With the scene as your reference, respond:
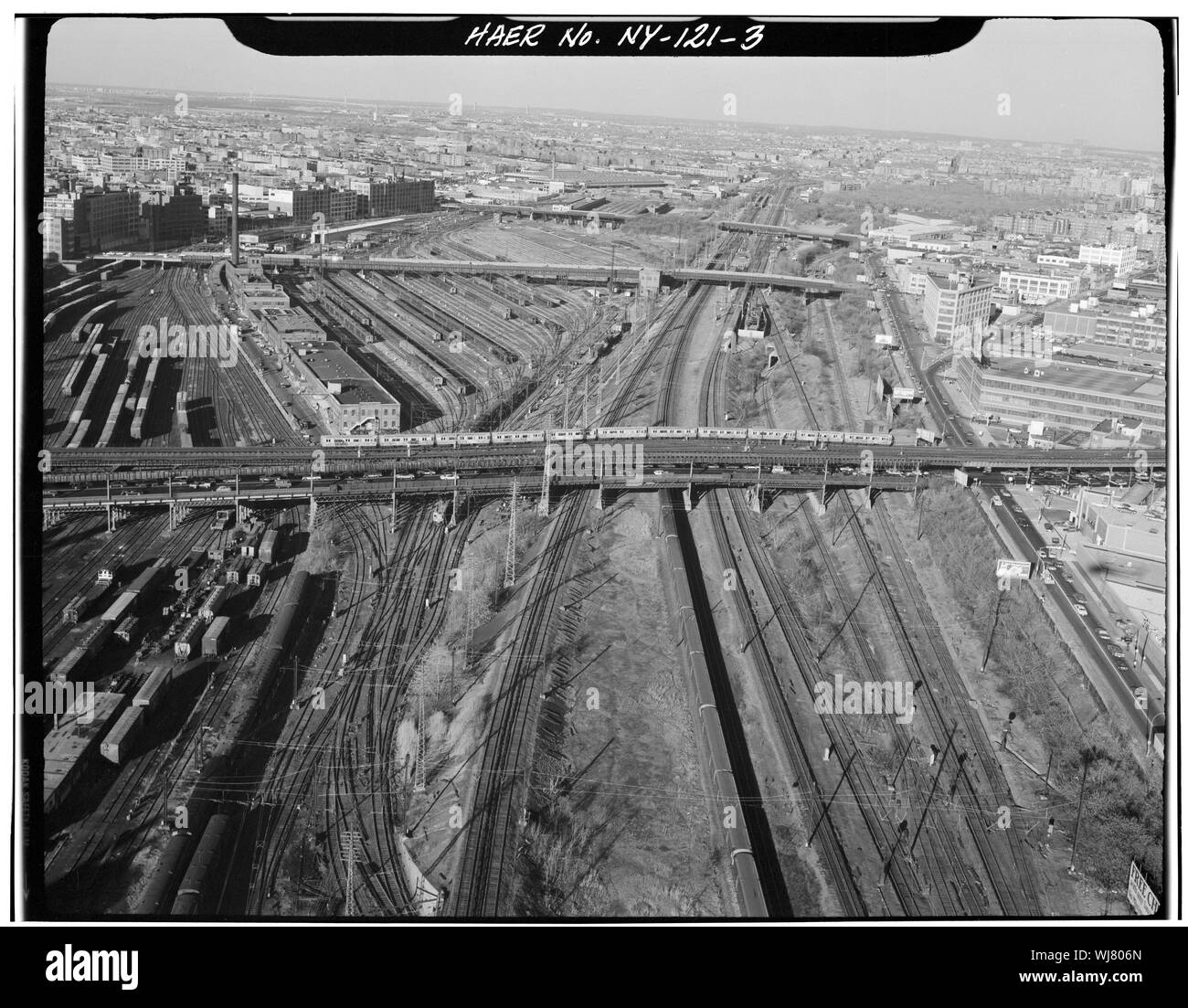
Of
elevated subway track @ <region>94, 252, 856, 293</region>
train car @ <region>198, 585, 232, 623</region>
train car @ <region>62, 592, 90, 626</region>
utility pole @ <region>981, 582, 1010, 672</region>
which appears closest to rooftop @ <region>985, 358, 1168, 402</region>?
utility pole @ <region>981, 582, 1010, 672</region>

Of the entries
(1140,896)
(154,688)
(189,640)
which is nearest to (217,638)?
(189,640)

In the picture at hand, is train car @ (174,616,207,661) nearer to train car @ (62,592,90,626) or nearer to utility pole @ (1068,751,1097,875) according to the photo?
train car @ (62,592,90,626)

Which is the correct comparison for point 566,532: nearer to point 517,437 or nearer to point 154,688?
point 517,437

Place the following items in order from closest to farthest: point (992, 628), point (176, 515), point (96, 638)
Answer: point (96, 638) → point (992, 628) → point (176, 515)

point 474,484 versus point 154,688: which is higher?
point 474,484

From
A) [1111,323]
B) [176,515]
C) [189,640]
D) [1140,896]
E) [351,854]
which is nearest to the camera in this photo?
[1140,896]
